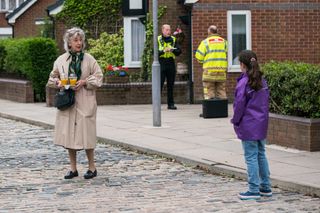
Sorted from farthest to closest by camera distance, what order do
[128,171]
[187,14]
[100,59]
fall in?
[100,59]
[187,14]
[128,171]

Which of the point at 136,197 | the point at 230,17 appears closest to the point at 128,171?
the point at 136,197

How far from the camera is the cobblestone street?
8680 millimetres

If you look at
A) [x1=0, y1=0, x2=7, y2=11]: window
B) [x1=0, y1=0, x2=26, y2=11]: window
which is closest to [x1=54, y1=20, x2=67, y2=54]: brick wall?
[x1=0, y1=0, x2=26, y2=11]: window

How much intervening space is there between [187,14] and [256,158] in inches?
573

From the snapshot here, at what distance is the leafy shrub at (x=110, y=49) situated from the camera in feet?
84.7

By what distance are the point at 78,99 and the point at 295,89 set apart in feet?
12.0

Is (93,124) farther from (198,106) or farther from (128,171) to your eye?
(198,106)

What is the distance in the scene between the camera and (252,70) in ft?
28.9

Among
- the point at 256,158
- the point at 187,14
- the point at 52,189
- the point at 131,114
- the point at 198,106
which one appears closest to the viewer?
the point at 256,158

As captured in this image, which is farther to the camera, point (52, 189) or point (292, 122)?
point (292, 122)

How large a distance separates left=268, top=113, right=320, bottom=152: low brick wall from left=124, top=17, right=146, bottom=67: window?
12.6 meters

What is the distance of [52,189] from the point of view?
9930 mm

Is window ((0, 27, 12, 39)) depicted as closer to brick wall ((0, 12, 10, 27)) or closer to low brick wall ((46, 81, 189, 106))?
brick wall ((0, 12, 10, 27))

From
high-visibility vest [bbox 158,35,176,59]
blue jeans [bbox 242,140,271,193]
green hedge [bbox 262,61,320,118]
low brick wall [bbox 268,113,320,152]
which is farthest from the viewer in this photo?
high-visibility vest [bbox 158,35,176,59]
